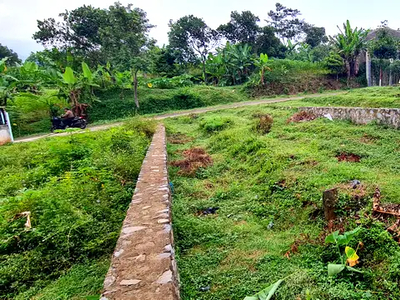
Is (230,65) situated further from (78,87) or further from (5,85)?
(5,85)

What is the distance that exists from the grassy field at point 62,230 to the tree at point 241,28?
25674 mm

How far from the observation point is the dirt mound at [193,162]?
6176 mm

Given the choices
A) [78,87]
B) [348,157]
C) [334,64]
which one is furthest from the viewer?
[334,64]

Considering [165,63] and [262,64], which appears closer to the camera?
[262,64]

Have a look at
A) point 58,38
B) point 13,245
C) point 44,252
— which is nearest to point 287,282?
point 44,252

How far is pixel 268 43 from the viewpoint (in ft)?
92.8

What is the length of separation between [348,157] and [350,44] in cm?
1943

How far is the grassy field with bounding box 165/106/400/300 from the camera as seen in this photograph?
239 cm

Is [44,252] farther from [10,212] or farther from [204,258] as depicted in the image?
[204,258]

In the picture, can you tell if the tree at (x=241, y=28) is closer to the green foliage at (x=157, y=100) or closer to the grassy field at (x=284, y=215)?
the green foliage at (x=157, y=100)

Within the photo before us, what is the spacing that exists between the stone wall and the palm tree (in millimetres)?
14479

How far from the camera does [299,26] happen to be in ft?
126

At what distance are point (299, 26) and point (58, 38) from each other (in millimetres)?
31704

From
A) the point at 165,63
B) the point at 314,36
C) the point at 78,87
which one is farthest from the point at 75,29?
the point at 314,36
